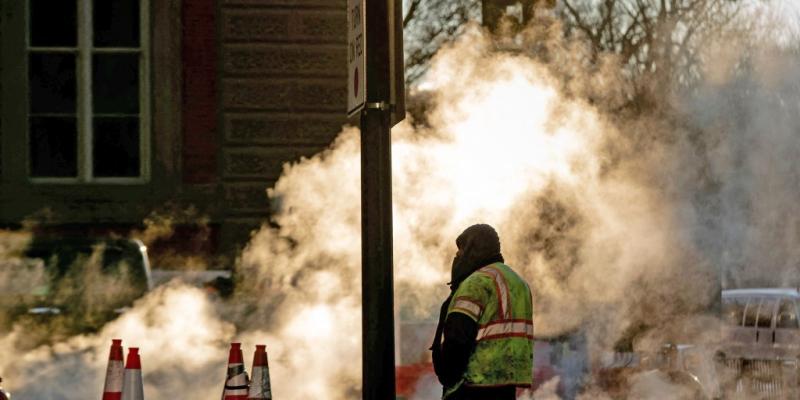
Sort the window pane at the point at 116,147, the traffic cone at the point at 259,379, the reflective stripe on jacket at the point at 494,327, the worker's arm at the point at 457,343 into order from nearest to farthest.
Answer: the worker's arm at the point at 457,343 < the reflective stripe on jacket at the point at 494,327 < the traffic cone at the point at 259,379 < the window pane at the point at 116,147

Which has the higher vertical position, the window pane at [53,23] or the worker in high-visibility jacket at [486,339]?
the window pane at [53,23]

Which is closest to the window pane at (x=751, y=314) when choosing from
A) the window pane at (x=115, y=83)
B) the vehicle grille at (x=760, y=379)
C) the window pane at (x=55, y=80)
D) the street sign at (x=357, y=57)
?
the vehicle grille at (x=760, y=379)

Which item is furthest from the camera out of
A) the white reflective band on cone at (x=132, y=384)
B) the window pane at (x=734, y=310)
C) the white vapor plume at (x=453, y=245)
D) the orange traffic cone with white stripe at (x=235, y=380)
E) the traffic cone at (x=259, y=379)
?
the window pane at (x=734, y=310)

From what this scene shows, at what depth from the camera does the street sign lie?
5.08 meters

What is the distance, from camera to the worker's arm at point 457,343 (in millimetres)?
5938

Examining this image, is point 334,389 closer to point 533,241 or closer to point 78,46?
point 533,241

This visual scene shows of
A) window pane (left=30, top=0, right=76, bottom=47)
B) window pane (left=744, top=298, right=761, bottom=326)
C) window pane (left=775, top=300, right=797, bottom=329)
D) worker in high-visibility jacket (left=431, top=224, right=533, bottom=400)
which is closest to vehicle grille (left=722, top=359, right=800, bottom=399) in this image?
window pane (left=775, top=300, right=797, bottom=329)

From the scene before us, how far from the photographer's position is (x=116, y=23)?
1379 cm

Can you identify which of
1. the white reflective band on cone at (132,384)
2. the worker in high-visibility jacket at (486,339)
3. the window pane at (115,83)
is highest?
the window pane at (115,83)

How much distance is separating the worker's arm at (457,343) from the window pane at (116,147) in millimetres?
8215

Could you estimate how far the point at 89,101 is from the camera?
1365 centimetres

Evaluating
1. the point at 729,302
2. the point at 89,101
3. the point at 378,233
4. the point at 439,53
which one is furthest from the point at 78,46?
the point at 378,233

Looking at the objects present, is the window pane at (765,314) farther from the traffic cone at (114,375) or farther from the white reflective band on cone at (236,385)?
the traffic cone at (114,375)

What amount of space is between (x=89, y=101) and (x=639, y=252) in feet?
18.3
